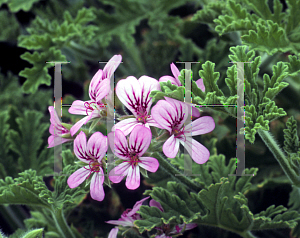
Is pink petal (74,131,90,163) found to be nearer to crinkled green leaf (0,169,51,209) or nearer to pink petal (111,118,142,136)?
pink petal (111,118,142,136)

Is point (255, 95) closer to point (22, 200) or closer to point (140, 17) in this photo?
point (22, 200)

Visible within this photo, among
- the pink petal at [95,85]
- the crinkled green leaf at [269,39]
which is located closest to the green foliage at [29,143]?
the pink petal at [95,85]

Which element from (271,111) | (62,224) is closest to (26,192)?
(62,224)

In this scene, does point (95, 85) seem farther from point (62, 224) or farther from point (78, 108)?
point (62, 224)

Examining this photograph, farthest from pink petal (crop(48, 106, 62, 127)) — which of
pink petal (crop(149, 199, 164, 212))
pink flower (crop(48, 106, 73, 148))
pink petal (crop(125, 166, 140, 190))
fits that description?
pink petal (crop(149, 199, 164, 212))

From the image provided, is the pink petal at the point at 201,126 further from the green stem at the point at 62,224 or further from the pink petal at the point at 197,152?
the green stem at the point at 62,224
